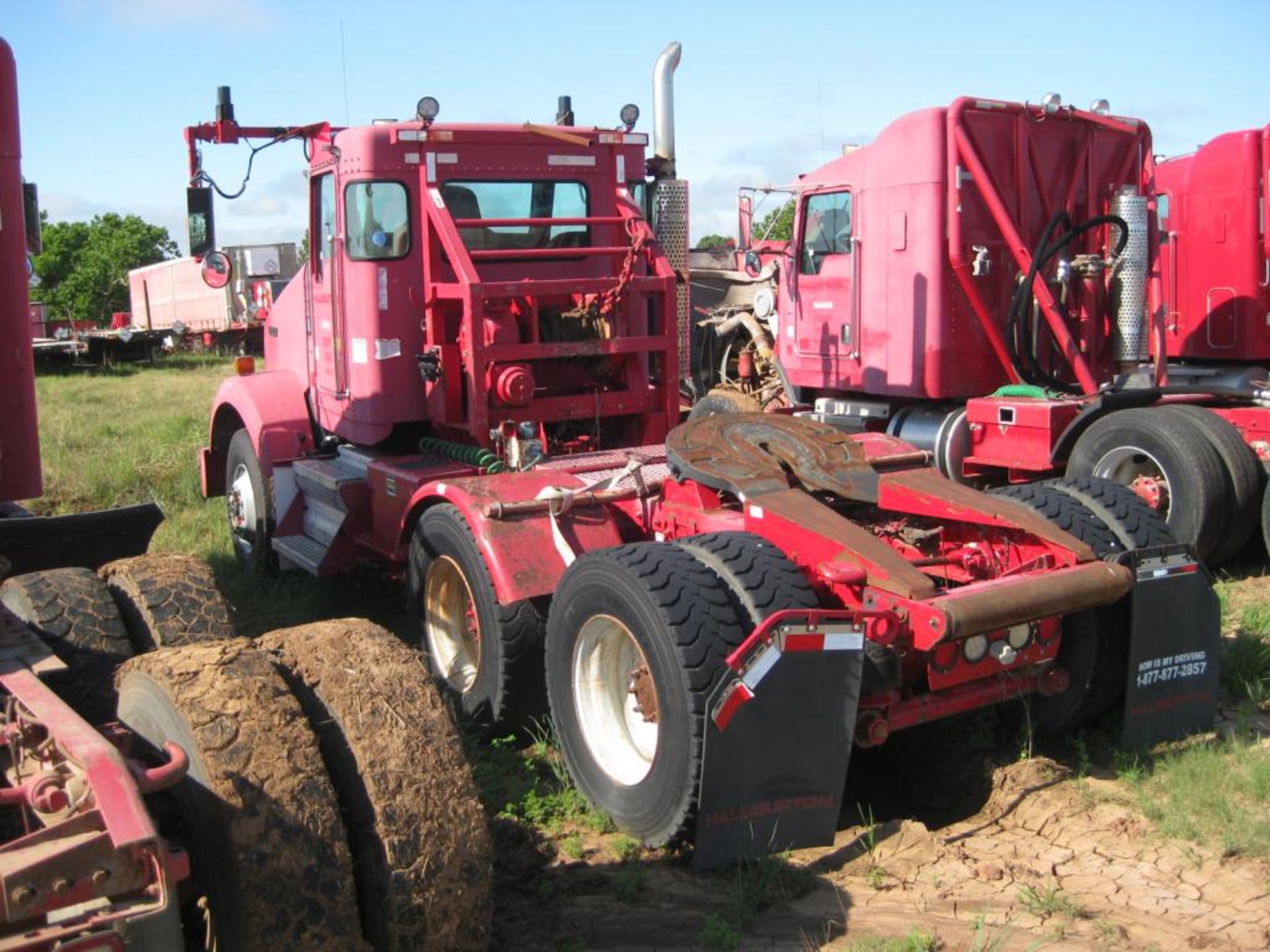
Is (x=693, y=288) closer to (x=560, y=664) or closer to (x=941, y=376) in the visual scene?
(x=941, y=376)

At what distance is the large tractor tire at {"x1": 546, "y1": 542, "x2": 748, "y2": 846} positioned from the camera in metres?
4.18

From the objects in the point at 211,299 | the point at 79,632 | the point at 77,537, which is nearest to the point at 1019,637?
the point at 79,632

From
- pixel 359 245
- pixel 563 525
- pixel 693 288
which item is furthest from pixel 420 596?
pixel 693 288

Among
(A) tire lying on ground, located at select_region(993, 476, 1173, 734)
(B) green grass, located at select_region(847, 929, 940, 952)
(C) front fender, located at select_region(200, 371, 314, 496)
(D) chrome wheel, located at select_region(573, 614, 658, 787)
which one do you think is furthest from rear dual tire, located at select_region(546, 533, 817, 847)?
(C) front fender, located at select_region(200, 371, 314, 496)

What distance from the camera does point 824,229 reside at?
34.5ft

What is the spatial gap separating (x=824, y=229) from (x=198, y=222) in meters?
5.18

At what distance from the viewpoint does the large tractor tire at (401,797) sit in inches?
121

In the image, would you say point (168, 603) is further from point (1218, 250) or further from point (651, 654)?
point (1218, 250)

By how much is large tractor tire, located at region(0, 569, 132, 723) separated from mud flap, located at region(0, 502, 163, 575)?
1.57ft

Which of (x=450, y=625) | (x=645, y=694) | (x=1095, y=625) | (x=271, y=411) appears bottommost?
(x=450, y=625)

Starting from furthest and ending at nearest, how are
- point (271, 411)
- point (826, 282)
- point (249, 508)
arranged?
1. point (826, 282)
2. point (249, 508)
3. point (271, 411)

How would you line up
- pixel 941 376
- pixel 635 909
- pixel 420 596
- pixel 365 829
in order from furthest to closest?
pixel 941 376
pixel 420 596
pixel 635 909
pixel 365 829

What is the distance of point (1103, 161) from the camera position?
9.76m

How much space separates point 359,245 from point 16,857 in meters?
5.21
